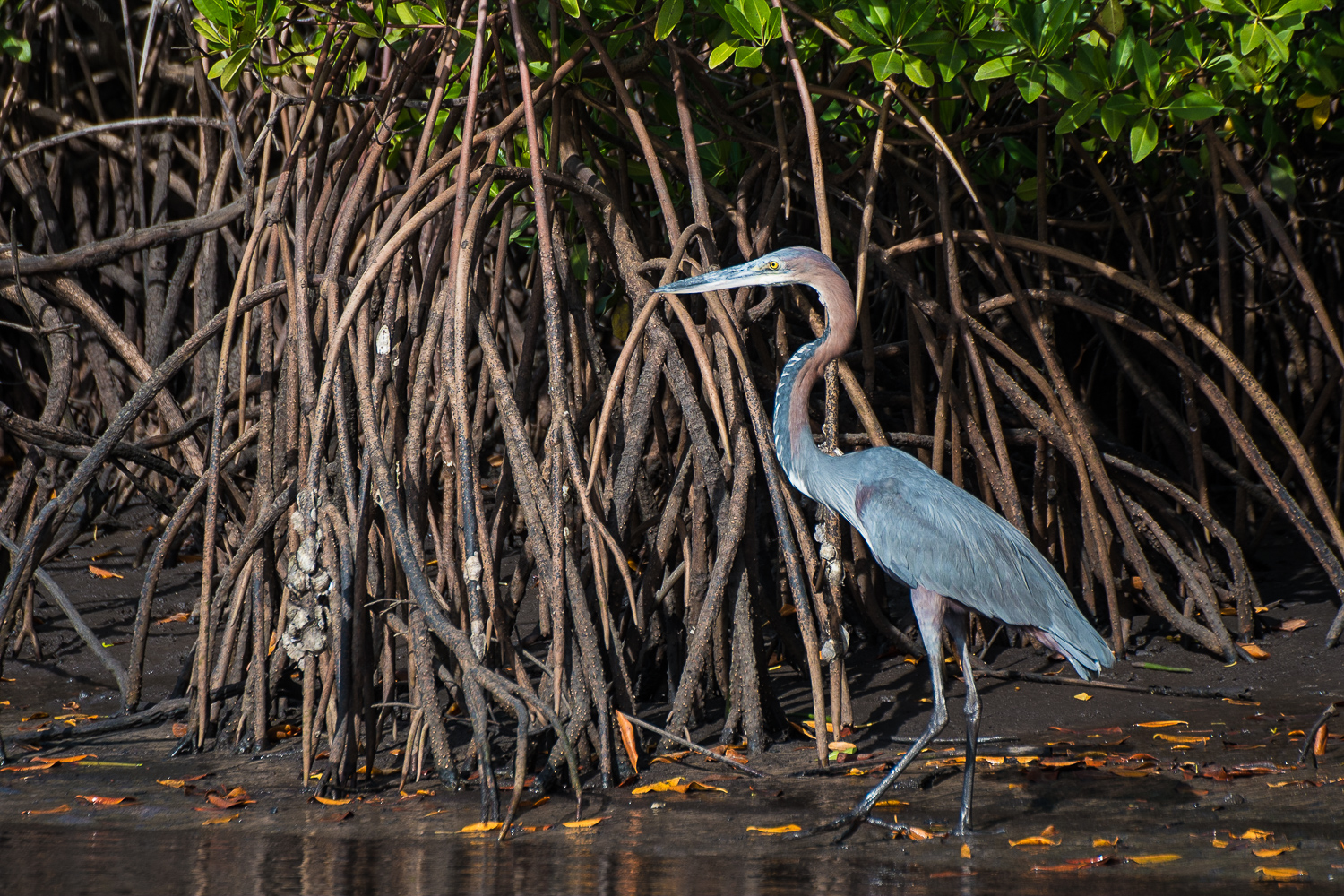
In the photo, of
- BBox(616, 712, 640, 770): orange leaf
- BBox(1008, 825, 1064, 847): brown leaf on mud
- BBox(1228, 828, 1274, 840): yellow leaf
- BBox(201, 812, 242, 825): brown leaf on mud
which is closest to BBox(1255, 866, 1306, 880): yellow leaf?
BBox(1228, 828, 1274, 840): yellow leaf

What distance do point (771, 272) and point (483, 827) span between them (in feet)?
6.00

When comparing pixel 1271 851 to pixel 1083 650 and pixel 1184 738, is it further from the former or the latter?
pixel 1184 738

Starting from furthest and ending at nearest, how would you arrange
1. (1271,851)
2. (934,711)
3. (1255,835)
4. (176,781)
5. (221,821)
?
(176,781) < (934,711) < (221,821) < (1255,835) < (1271,851)

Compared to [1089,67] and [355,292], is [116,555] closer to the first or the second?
[355,292]

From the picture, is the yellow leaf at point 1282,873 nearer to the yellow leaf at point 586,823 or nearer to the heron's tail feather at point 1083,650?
the heron's tail feather at point 1083,650

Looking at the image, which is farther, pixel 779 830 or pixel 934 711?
pixel 934 711

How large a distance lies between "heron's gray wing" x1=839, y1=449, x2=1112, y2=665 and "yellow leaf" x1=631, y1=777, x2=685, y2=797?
96 cm

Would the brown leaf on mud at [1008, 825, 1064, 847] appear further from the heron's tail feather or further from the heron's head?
the heron's head

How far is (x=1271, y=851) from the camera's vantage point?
301cm

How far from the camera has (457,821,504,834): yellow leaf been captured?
3.35 metres

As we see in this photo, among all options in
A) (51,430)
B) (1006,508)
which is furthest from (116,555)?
(1006,508)

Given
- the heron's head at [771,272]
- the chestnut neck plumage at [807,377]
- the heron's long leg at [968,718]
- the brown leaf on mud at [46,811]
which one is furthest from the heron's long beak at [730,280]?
the brown leaf on mud at [46,811]

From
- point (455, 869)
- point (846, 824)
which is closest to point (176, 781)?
point (455, 869)

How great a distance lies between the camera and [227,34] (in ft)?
13.0
